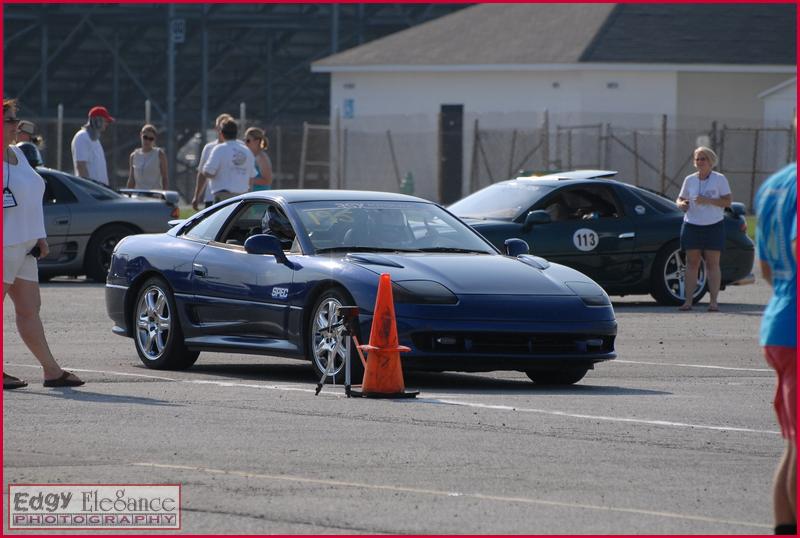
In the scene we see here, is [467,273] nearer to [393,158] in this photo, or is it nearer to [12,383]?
[12,383]

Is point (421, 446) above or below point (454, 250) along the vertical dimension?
below

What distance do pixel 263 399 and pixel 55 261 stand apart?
10.5 m

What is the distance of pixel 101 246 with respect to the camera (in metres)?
21.1

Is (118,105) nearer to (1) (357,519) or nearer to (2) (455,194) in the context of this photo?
(2) (455,194)

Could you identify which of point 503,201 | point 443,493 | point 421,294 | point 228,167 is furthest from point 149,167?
point 443,493

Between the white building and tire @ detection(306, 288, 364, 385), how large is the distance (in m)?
32.7

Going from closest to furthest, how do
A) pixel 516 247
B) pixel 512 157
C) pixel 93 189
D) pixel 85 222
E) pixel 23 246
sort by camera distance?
pixel 23 246, pixel 516 247, pixel 85 222, pixel 93 189, pixel 512 157

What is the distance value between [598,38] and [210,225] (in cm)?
3556

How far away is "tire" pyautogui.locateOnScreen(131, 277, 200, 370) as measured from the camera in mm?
12805

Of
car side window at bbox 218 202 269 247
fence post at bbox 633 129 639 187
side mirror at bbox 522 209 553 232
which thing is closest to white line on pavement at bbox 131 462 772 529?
car side window at bbox 218 202 269 247

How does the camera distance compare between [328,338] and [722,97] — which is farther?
[722,97]

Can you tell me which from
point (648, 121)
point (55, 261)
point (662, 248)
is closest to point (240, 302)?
point (662, 248)

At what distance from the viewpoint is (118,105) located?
2265 inches

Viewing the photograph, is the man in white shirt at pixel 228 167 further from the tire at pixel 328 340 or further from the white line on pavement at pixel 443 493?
the white line on pavement at pixel 443 493
